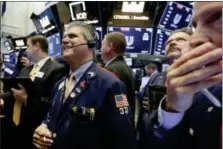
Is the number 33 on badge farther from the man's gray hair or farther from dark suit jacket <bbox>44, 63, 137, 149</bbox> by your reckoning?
the man's gray hair

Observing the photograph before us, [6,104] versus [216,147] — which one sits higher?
[216,147]

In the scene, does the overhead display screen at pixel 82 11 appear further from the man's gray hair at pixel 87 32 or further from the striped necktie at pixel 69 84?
the striped necktie at pixel 69 84

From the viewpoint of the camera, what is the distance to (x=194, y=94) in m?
0.81

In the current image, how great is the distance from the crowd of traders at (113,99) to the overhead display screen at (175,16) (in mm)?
3048

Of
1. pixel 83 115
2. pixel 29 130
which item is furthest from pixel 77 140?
pixel 29 130

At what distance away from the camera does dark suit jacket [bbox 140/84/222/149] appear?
838mm

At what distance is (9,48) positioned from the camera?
28.6 ft

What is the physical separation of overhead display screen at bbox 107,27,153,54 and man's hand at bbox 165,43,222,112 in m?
5.49

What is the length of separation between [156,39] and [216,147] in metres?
5.64

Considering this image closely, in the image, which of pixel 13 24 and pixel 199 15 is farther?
pixel 13 24

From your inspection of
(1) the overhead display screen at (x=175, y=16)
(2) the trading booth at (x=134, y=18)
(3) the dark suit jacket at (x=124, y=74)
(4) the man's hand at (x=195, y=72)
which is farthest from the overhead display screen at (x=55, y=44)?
(4) the man's hand at (x=195, y=72)

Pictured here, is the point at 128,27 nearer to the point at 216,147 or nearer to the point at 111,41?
the point at 111,41

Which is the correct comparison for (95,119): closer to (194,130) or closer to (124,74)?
(194,130)

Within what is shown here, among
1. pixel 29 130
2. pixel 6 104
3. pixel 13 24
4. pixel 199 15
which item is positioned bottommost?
pixel 13 24
